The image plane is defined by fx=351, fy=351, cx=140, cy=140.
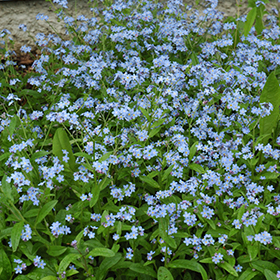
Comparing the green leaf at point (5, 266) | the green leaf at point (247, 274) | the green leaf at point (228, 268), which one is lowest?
the green leaf at point (247, 274)

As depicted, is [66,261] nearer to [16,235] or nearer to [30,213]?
[16,235]

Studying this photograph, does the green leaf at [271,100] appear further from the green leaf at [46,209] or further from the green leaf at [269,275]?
the green leaf at [46,209]

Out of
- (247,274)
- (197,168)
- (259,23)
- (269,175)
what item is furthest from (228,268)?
(259,23)

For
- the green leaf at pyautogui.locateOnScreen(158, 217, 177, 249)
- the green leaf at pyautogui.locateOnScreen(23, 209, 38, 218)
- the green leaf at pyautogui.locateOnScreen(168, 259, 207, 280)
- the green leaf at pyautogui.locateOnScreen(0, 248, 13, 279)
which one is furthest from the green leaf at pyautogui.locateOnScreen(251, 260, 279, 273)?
the green leaf at pyautogui.locateOnScreen(0, 248, 13, 279)

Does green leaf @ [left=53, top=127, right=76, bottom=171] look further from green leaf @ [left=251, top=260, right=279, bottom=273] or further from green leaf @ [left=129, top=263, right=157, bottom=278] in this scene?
green leaf @ [left=251, top=260, right=279, bottom=273]

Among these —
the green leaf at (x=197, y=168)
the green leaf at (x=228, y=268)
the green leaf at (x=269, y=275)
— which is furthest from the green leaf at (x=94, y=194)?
the green leaf at (x=269, y=275)

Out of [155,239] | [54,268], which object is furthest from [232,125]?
[54,268]

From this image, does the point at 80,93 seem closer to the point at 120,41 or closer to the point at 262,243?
the point at 120,41
